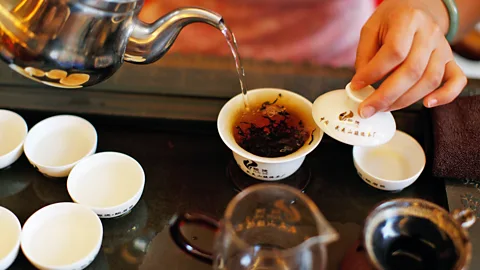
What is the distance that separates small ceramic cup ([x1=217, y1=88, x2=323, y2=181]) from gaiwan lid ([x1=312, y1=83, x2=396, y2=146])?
39 millimetres

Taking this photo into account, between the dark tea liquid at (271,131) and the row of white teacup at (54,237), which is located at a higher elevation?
the dark tea liquid at (271,131)

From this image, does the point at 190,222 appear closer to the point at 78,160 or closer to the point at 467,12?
the point at 78,160

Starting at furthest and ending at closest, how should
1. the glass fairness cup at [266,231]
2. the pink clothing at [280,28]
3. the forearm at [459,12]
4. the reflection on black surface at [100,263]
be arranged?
the pink clothing at [280,28] < the forearm at [459,12] < the reflection on black surface at [100,263] < the glass fairness cup at [266,231]

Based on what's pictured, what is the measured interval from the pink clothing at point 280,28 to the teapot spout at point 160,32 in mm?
309

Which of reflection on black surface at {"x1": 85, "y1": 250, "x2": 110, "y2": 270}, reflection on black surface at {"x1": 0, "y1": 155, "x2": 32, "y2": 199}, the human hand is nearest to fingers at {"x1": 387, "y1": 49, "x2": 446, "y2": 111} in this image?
the human hand

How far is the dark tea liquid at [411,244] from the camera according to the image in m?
0.54

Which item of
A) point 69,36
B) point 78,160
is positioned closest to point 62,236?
point 78,160

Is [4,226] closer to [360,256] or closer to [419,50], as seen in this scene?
[360,256]

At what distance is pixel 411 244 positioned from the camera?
573 millimetres

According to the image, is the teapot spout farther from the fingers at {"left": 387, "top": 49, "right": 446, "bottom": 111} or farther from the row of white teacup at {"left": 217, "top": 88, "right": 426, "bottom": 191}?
the fingers at {"left": 387, "top": 49, "right": 446, "bottom": 111}

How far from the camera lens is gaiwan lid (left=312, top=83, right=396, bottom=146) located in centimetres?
64

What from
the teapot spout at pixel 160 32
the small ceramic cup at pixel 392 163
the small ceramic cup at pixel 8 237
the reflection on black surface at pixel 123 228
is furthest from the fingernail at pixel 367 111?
the small ceramic cup at pixel 8 237

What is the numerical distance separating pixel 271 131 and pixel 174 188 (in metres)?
0.16

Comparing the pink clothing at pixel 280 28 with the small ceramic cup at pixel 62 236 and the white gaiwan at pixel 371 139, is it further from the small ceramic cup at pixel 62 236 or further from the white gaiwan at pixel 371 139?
the small ceramic cup at pixel 62 236
